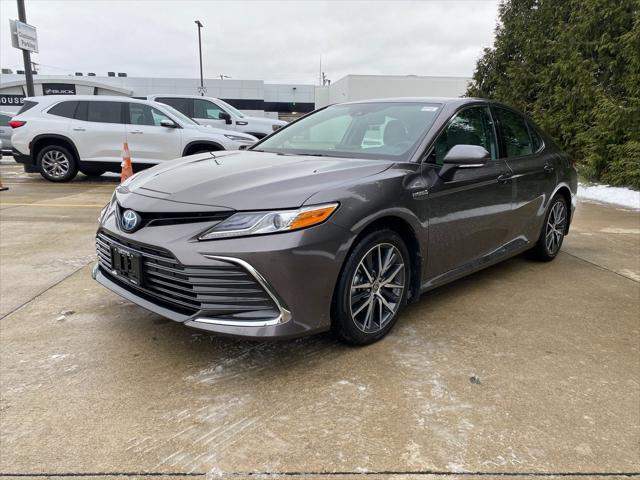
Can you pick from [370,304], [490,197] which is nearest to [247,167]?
[370,304]

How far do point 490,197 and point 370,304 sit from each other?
1.43 meters

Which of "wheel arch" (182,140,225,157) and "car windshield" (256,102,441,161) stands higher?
"car windshield" (256,102,441,161)

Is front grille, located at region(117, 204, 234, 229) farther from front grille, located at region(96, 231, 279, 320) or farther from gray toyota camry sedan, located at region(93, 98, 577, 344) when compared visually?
front grille, located at region(96, 231, 279, 320)

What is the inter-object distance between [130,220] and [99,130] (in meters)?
8.20

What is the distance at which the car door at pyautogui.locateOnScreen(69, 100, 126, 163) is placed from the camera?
998 centimetres

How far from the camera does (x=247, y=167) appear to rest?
3057 millimetres

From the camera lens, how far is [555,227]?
4945mm

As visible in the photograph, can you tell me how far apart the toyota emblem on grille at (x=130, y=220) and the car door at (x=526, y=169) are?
2.87m

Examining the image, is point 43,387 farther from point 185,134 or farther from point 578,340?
point 185,134

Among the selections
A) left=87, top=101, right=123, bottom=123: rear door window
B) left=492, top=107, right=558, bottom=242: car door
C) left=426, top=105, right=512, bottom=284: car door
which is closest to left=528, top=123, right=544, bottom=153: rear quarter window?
left=492, top=107, right=558, bottom=242: car door

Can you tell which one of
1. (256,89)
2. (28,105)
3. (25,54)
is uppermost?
(256,89)

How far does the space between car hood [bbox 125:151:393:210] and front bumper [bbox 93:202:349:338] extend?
A: 0.61ft

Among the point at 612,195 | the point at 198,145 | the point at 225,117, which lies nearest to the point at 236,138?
the point at 198,145

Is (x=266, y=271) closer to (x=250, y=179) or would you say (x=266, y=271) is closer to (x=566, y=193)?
(x=250, y=179)
